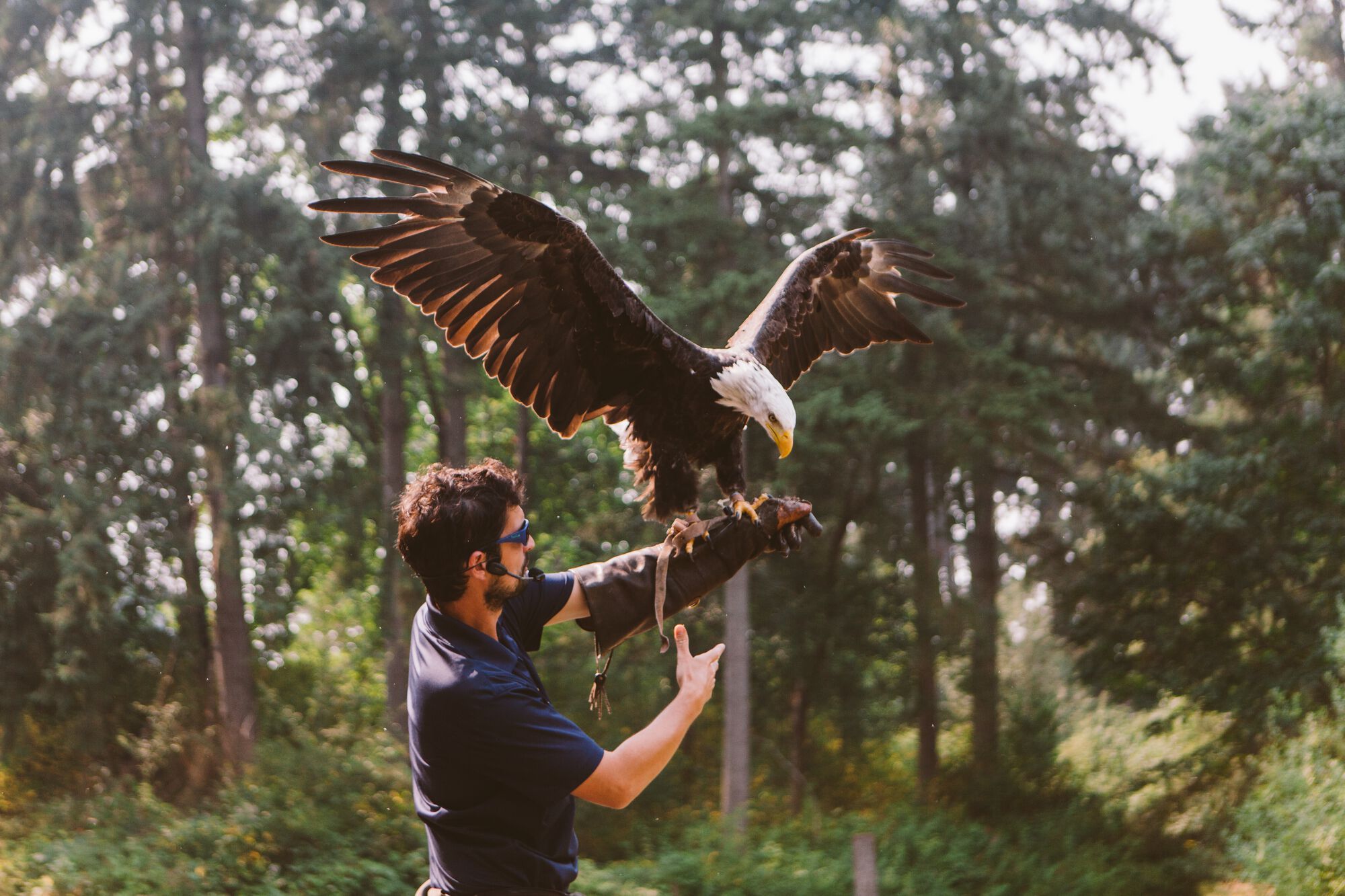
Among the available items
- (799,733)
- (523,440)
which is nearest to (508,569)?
(523,440)

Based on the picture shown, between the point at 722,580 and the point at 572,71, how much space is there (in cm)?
1283

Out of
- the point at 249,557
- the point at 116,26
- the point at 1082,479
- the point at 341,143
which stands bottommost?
the point at 249,557

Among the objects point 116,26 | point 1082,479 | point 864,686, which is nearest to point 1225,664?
point 1082,479

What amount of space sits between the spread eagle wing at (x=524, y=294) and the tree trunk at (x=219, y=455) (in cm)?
855

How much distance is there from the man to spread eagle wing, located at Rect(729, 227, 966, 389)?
1852 millimetres

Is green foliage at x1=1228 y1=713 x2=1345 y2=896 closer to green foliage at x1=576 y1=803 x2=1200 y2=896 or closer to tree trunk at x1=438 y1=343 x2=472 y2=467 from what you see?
green foliage at x1=576 y1=803 x2=1200 y2=896

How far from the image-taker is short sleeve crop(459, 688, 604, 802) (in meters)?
1.73

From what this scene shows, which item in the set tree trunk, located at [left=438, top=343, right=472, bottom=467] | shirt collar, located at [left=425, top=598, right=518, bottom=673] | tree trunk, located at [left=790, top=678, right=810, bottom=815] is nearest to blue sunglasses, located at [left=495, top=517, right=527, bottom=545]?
shirt collar, located at [left=425, top=598, right=518, bottom=673]

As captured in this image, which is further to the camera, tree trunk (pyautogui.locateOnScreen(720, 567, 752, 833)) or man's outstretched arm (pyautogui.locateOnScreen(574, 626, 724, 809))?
tree trunk (pyautogui.locateOnScreen(720, 567, 752, 833))

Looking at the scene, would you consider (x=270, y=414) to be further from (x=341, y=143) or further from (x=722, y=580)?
(x=722, y=580)

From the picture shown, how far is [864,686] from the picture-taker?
565 inches

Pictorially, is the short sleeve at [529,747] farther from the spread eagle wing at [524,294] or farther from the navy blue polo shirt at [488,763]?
the spread eagle wing at [524,294]

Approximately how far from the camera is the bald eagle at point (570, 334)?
2.98 metres

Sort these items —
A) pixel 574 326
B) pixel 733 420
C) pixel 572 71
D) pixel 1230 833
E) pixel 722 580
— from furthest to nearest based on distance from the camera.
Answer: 1. pixel 572 71
2. pixel 1230 833
3. pixel 574 326
4. pixel 733 420
5. pixel 722 580
